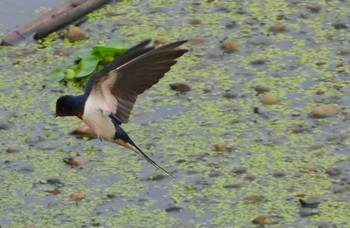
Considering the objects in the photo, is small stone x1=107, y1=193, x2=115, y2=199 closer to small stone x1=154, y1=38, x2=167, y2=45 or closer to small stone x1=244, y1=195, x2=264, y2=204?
small stone x1=244, y1=195, x2=264, y2=204

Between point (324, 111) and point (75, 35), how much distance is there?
151 cm

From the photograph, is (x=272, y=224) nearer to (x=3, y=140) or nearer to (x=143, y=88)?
(x=143, y=88)

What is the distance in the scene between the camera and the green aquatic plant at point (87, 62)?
7.08 metres

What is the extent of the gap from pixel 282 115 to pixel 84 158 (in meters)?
0.98

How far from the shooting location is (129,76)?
5.47 m

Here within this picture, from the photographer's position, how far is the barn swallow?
5.36 metres

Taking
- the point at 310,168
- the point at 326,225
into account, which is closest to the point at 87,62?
the point at 310,168

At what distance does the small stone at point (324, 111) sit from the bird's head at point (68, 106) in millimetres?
1490

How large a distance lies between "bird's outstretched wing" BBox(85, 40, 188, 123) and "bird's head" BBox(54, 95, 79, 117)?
0.08 meters

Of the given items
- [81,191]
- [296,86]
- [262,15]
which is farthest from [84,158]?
[262,15]

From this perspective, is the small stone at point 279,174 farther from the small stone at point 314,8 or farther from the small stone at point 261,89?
the small stone at point 314,8

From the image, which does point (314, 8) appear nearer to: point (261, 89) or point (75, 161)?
point (261, 89)

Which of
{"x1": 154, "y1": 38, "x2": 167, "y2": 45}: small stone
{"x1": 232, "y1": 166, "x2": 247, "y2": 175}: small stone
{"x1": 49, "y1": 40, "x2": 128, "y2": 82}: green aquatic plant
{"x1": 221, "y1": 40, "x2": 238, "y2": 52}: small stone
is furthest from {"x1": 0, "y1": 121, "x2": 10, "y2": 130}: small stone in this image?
{"x1": 221, "y1": 40, "x2": 238, "y2": 52}: small stone

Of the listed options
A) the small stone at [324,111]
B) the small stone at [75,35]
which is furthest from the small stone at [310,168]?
the small stone at [75,35]
